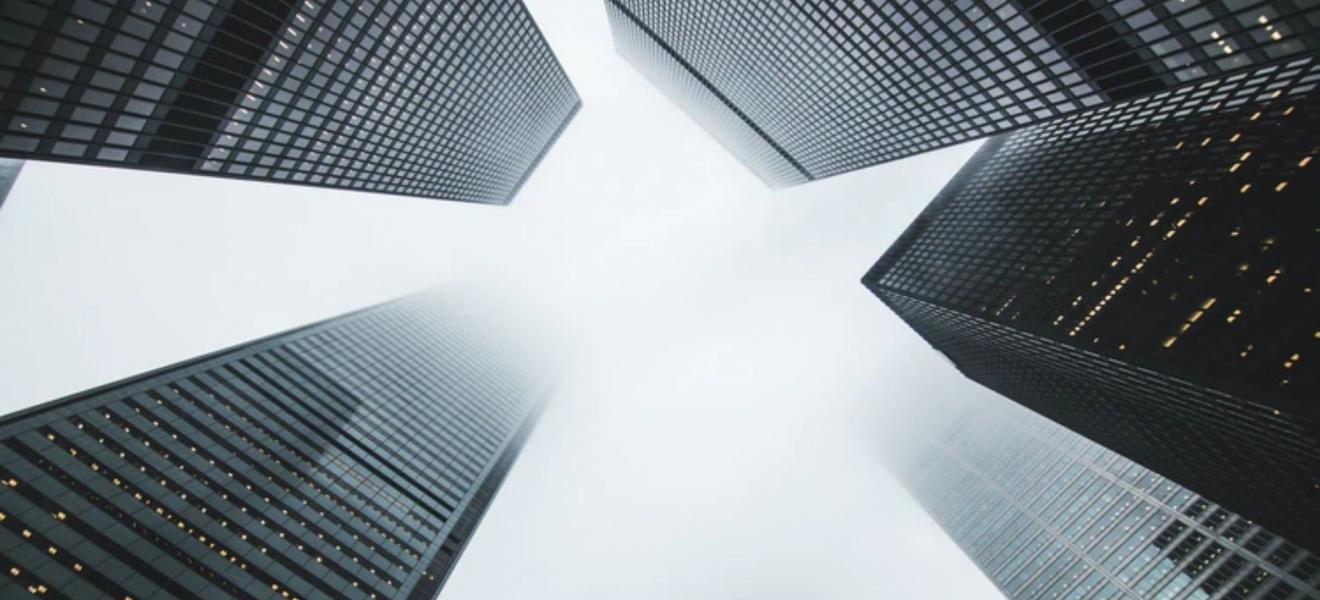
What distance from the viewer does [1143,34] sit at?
44.4 metres

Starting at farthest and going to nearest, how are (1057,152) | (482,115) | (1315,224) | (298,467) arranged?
1. (482,115)
2. (1057,152)
3. (298,467)
4. (1315,224)

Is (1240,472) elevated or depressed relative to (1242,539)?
elevated

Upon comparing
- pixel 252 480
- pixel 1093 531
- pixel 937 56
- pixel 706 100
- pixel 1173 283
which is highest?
pixel 706 100

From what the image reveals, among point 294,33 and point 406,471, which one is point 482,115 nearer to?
point 294,33

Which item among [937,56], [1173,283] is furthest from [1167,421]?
[937,56]

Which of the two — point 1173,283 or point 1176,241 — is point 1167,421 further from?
point 1176,241

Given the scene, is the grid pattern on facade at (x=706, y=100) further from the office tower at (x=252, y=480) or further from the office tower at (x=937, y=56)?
the office tower at (x=252, y=480)

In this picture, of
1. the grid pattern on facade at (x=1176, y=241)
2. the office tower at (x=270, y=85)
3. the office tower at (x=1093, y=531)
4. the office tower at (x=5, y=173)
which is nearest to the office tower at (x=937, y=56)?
the grid pattern on facade at (x=1176, y=241)

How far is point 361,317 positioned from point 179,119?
93525 millimetres

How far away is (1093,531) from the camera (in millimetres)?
133875

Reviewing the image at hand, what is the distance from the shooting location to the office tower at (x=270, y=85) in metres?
37.9

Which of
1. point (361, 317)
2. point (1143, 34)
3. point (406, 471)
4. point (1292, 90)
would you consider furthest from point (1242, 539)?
point (361, 317)

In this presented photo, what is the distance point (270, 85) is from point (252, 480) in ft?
147

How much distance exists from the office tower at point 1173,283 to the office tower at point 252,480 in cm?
7924
